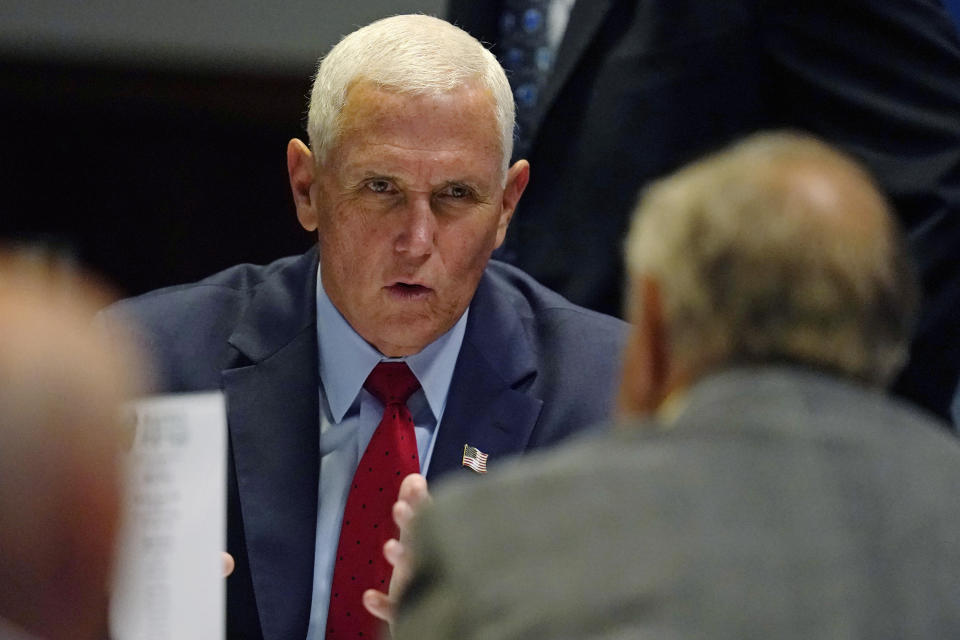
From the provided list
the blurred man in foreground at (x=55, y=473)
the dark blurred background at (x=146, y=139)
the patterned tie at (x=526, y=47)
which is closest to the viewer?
the blurred man in foreground at (x=55, y=473)

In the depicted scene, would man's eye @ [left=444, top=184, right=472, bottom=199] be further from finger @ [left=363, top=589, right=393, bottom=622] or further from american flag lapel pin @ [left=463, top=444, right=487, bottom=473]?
finger @ [left=363, top=589, right=393, bottom=622]

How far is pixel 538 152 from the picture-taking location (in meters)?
2.77

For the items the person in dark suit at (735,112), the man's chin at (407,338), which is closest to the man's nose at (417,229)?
the man's chin at (407,338)

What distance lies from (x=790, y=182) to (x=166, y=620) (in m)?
0.87

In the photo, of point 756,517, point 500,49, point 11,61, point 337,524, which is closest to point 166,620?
point 337,524

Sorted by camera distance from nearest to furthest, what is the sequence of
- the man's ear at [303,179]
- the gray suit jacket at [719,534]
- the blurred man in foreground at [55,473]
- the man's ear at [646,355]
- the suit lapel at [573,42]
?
the blurred man in foreground at [55,473] < the gray suit jacket at [719,534] < the man's ear at [646,355] < the man's ear at [303,179] < the suit lapel at [573,42]

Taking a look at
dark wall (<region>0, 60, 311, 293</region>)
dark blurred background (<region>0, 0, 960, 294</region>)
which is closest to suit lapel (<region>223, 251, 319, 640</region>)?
dark blurred background (<region>0, 0, 960, 294</region>)

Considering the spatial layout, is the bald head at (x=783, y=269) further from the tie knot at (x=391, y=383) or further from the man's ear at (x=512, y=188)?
the man's ear at (x=512, y=188)

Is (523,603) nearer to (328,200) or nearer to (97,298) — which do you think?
(97,298)

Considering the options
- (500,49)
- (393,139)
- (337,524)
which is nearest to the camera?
(337,524)

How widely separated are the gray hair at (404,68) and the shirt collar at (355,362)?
0.28 metres

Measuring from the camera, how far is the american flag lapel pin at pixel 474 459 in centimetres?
221

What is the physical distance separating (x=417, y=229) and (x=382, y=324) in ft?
0.52

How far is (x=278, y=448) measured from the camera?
221cm
